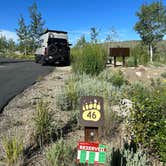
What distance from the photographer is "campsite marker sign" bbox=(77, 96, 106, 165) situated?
2.75 meters

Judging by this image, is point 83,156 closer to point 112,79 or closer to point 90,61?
point 112,79

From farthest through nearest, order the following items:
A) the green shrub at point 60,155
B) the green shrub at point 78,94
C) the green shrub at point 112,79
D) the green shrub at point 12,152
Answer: the green shrub at point 112,79 → the green shrub at point 78,94 → the green shrub at point 12,152 → the green shrub at point 60,155

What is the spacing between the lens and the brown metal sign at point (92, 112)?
9.35 ft

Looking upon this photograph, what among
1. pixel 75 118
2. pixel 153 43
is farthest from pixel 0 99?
pixel 153 43

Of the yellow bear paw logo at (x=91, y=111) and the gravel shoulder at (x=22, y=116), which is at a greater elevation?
the yellow bear paw logo at (x=91, y=111)

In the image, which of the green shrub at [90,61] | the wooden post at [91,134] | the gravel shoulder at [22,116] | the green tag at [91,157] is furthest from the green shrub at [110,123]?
the green shrub at [90,61]

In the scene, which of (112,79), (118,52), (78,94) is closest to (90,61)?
(112,79)

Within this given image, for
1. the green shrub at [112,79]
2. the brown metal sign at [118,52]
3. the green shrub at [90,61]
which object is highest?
the brown metal sign at [118,52]

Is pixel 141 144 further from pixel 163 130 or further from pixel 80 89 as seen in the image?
pixel 80 89

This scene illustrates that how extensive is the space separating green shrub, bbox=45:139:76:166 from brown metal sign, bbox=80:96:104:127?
0.99 m

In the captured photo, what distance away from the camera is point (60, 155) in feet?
12.4

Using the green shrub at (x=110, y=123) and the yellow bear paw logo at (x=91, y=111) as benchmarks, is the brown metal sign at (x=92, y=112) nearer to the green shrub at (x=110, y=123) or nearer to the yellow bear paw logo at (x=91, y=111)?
the yellow bear paw logo at (x=91, y=111)

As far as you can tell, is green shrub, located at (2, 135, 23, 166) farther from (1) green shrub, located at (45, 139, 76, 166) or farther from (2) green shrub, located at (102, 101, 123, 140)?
(2) green shrub, located at (102, 101, 123, 140)

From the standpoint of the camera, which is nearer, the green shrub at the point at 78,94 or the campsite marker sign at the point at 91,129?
the campsite marker sign at the point at 91,129
